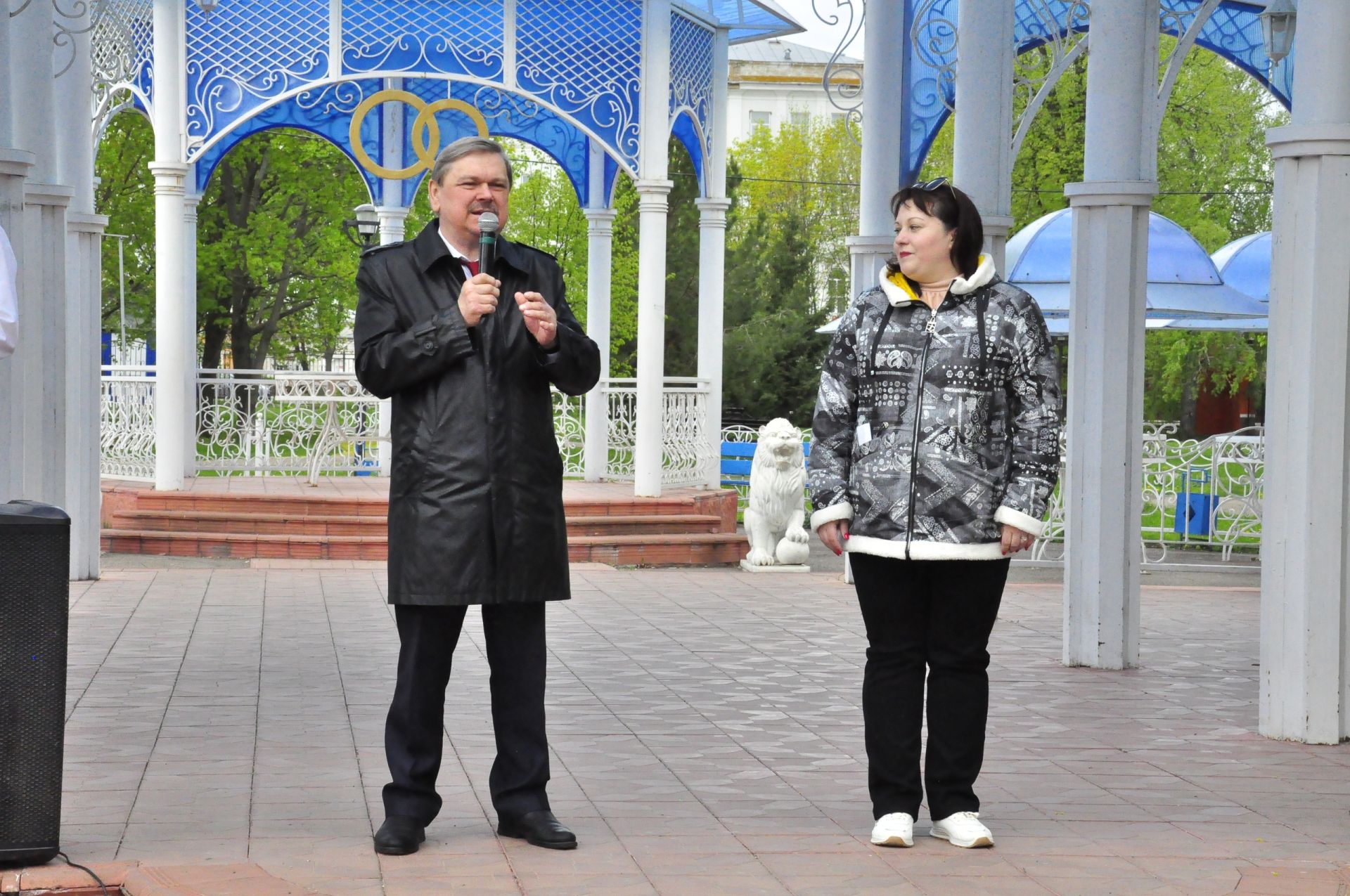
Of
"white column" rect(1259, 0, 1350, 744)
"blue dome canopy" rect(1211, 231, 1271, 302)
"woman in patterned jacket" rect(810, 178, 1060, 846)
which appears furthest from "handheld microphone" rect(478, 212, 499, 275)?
"blue dome canopy" rect(1211, 231, 1271, 302)

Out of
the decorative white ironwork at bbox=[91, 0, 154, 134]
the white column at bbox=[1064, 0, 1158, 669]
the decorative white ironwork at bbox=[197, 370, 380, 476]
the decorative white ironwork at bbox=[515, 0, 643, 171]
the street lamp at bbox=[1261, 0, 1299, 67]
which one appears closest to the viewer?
the white column at bbox=[1064, 0, 1158, 669]

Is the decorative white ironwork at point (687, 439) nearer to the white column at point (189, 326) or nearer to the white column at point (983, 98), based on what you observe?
the white column at point (189, 326)

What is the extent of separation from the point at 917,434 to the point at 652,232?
10.9 meters

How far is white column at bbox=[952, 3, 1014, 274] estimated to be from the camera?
956cm

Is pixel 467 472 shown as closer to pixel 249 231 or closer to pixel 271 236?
pixel 271 236

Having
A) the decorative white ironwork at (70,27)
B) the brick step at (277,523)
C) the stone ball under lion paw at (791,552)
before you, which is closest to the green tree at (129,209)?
the brick step at (277,523)

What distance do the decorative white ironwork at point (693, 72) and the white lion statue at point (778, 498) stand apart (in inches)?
144

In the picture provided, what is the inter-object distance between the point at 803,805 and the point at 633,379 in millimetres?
12682

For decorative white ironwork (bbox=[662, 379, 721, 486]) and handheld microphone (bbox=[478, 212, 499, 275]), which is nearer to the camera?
handheld microphone (bbox=[478, 212, 499, 275])

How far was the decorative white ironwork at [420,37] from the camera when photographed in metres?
15.1

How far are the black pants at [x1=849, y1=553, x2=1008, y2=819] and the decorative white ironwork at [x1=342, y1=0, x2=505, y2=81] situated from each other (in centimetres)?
1130

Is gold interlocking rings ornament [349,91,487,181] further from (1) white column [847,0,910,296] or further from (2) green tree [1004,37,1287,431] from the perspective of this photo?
(2) green tree [1004,37,1287,431]

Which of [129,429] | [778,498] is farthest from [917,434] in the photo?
[129,429]

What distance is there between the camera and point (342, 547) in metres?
14.0
